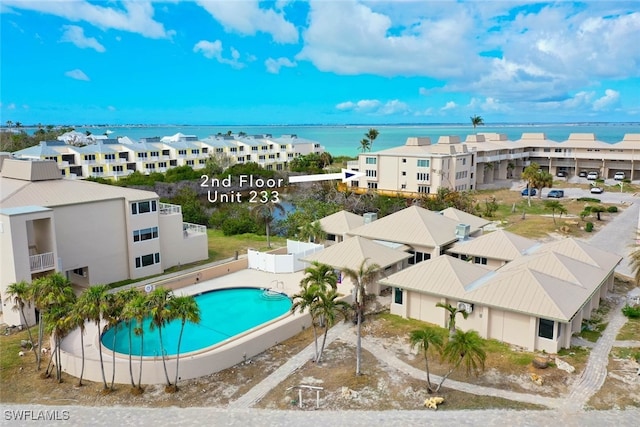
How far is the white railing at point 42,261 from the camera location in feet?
82.5

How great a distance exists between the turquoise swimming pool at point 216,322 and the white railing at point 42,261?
490 centimetres

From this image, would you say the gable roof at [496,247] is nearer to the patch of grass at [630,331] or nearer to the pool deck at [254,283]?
the patch of grass at [630,331]

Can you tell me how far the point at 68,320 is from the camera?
18016mm

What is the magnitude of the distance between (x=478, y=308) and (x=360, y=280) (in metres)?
6.96

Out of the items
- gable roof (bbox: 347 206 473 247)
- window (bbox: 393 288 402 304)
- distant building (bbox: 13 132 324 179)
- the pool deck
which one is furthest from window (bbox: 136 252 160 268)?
distant building (bbox: 13 132 324 179)

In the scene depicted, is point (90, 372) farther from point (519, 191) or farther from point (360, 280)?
point (519, 191)

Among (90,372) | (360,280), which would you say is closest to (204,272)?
(90,372)

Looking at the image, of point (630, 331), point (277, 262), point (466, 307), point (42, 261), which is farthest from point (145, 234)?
point (630, 331)

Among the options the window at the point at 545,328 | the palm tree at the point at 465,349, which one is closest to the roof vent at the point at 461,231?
the window at the point at 545,328

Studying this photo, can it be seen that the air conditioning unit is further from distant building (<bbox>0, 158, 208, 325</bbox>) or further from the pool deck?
distant building (<bbox>0, 158, 208, 325</bbox>)

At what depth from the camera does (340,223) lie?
37.9 meters

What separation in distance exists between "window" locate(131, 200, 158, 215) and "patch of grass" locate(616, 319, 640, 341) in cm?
2784

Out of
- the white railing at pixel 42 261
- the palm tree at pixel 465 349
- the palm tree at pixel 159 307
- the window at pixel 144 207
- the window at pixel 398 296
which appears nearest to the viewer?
the palm tree at pixel 465 349

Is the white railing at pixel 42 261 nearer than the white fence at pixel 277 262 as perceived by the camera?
Yes
